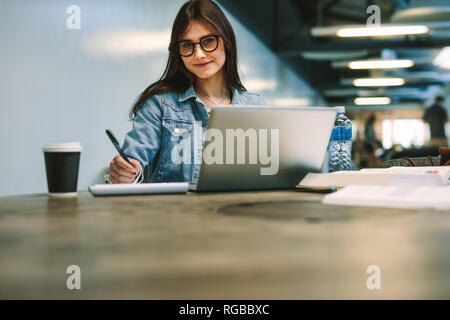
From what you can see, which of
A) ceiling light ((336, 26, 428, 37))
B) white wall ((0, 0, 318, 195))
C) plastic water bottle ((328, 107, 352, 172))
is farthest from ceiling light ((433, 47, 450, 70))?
plastic water bottle ((328, 107, 352, 172))

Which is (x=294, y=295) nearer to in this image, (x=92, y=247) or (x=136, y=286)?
(x=136, y=286)

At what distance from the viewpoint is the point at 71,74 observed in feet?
9.97

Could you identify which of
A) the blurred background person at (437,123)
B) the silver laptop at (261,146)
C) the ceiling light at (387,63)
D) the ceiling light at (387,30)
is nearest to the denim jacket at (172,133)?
the silver laptop at (261,146)

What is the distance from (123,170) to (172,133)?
0.68m

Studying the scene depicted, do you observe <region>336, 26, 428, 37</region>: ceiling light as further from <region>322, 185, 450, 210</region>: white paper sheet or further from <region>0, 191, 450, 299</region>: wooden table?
<region>0, 191, 450, 299</region>: wooden table

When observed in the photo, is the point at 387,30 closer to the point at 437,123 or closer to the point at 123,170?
the point at 123,170

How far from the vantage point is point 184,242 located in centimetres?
60

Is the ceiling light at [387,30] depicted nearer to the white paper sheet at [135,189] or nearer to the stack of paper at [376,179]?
the stack of paper at [376,179]

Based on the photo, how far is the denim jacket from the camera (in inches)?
85.8

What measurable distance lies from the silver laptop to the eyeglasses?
0.98 m

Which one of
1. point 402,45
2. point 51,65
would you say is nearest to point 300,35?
point 402,45

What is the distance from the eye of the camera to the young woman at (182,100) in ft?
7.22

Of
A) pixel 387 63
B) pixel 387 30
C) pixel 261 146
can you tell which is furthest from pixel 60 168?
pixel 387 63
